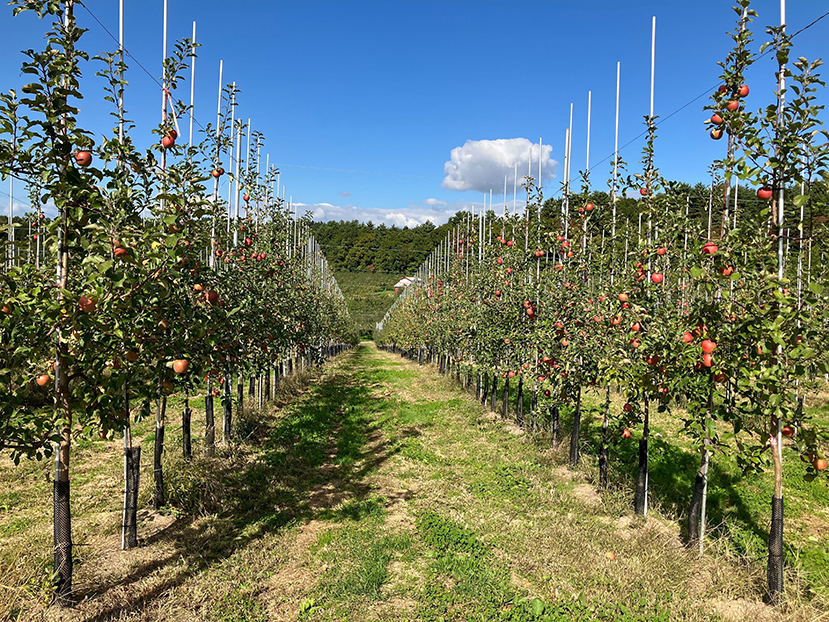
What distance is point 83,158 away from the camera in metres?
3.72

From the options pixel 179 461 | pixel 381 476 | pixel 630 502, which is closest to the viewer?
pixel 630 502

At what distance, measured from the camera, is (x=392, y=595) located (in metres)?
4.76

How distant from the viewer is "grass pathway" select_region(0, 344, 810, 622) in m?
4.40

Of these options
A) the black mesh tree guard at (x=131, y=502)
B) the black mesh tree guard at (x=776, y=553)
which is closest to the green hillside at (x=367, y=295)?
the black mesh tree guard at (x=131, y=502)

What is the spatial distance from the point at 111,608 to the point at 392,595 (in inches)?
95.2

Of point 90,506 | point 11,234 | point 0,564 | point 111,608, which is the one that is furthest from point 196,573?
point 11,234

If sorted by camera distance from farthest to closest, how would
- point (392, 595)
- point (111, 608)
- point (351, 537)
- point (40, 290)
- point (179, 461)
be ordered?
point (179, 461) < point (351, 537) < point (392, 595) < point (111, 608) < point (40, 290)

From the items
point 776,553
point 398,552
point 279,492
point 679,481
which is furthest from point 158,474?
point 679,481

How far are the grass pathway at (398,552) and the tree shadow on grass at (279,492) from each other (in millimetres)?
24

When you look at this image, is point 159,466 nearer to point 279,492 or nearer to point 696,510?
point 279,492

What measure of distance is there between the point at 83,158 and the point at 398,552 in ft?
16.1

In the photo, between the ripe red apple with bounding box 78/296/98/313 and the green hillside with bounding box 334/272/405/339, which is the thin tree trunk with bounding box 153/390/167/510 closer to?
the ripe red apple with bounding box 78/296/98/313

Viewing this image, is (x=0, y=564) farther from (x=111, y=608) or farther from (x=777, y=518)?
(x=777, y=518)

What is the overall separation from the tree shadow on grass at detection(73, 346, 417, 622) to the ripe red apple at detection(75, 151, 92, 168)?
11.8ft
